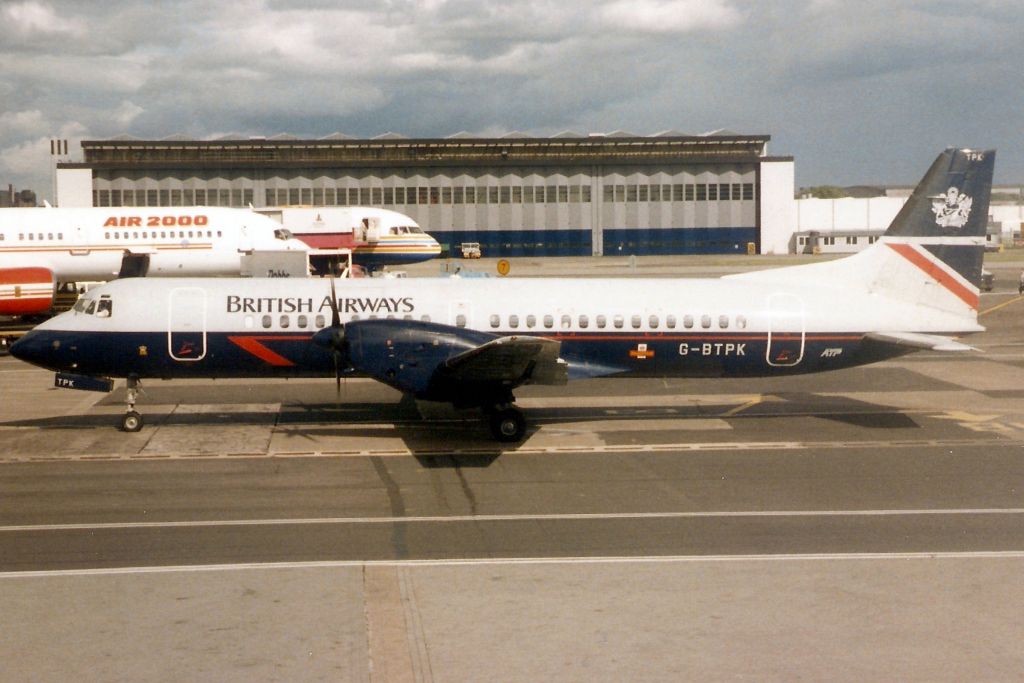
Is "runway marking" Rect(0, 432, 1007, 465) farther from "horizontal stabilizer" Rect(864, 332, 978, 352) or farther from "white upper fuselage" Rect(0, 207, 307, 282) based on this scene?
"white upper fuselage" Rect(0, 207, 307, 282)

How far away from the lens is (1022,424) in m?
23.8

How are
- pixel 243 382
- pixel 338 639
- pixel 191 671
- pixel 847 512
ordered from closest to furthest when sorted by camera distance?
pixel 191 671
pixel 338 639
pixel 847 512
pixel 243 382

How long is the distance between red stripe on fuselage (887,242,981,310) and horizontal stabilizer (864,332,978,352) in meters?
1.41

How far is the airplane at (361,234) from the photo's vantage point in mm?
60531

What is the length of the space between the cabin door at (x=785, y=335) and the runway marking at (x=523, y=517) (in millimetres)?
7469

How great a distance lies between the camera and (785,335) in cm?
2350

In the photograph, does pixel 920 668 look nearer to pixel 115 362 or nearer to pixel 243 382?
pixel 115 362

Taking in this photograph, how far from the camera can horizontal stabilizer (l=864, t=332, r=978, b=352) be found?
22.3 metres

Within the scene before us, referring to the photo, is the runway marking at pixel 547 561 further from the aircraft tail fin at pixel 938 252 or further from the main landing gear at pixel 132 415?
the aircraft tail fin at pixel 938 252

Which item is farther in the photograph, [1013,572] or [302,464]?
[302,464]

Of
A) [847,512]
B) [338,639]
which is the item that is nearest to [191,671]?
[338,639]

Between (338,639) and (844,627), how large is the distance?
17.6 feet

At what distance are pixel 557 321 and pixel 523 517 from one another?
776cm

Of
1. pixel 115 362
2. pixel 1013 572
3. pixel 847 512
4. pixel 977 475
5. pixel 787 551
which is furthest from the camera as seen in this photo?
pixel 115 362
